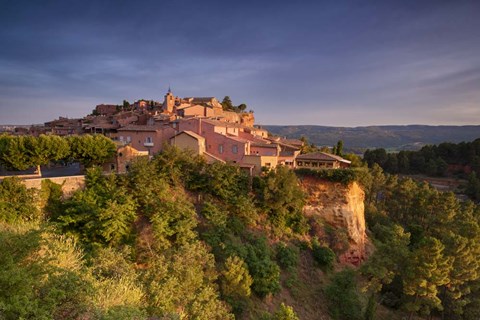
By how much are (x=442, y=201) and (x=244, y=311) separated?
34.0 meters

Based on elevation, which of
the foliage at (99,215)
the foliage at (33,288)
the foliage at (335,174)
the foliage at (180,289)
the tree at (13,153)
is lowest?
the foliage at (180,289)

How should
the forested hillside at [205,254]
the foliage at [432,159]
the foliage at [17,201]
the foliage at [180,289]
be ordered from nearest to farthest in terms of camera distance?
the forested hillside at [205,254] < the foliage at [180,289] < the foliage at [17,201] < the foliage at [432,159]

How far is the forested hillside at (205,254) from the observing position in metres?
12.0

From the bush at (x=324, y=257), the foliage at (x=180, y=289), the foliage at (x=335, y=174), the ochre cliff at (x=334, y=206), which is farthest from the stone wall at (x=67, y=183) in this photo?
the bush at (x=324, y=257)

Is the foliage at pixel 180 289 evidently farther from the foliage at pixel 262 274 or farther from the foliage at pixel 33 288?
the foliage at pixel 262 274

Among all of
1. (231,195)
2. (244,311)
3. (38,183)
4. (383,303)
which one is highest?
(38,183)

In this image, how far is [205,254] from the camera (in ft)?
67.2

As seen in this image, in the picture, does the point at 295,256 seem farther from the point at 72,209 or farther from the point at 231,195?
the point at 72,209

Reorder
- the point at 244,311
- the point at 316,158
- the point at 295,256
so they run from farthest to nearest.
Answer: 1. the point at 316,158
2. the point at 295,256
3. the point at 244,311

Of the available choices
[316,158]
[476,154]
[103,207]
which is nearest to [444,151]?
[476,154]

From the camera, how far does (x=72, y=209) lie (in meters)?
22.2

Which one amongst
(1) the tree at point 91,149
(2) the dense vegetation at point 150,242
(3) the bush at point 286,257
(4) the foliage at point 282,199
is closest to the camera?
(2) the dense vegetation at point 150,242

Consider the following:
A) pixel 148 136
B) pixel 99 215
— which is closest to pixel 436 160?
pixel 148 136

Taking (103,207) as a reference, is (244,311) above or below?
below
